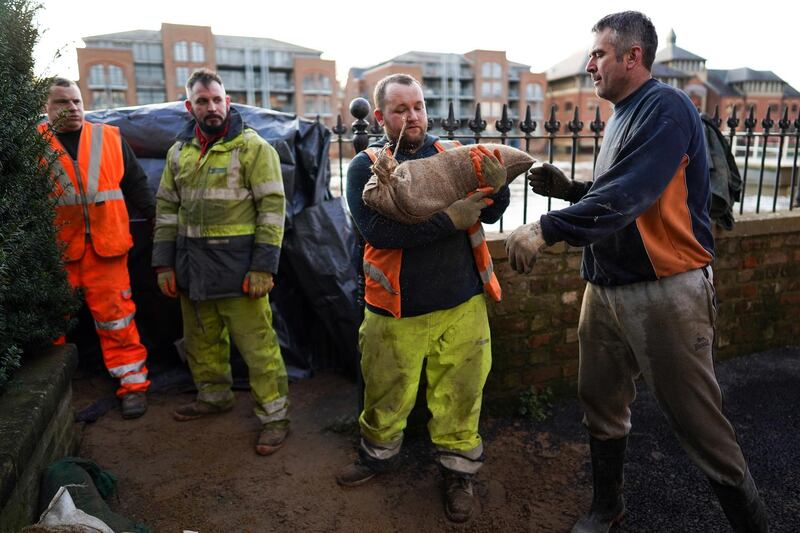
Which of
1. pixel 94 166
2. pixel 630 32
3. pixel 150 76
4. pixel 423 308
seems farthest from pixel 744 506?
pixel 150 76

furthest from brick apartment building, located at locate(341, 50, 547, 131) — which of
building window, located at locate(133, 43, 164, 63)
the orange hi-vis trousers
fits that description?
the orange hi-vis trousers

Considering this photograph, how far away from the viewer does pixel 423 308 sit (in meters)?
2.62

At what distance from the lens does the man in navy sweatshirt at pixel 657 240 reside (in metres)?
2.00

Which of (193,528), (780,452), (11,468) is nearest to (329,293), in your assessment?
(193,528)

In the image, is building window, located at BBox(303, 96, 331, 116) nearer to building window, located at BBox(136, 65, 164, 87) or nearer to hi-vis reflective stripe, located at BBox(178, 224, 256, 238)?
building window, located at BBox(136, 65, 164, 87)

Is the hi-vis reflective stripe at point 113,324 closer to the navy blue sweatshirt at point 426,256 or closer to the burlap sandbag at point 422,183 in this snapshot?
the navy blue sweatshirt at point 426,256

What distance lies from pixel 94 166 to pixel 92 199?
0.74 ft

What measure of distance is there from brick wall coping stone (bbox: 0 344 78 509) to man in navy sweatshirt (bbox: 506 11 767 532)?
1.96 m

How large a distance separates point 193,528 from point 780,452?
327cm

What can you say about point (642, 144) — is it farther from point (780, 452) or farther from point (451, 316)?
point (780, 452)

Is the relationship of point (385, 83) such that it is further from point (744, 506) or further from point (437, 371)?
point (744, 506)

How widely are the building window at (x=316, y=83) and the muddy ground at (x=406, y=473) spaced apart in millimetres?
70621

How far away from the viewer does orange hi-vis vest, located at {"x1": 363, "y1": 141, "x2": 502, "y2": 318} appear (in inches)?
102

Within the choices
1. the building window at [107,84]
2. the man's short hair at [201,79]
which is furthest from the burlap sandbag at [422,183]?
the building window at [107,84]
